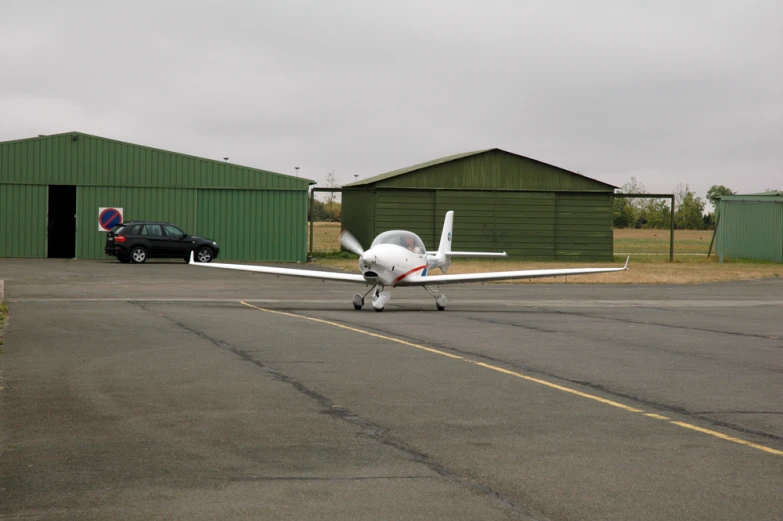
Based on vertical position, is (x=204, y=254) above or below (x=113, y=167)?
below

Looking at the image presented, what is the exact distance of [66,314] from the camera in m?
18.5

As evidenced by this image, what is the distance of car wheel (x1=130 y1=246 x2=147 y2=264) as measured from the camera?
38.5 m

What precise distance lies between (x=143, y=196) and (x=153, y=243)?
4277mm

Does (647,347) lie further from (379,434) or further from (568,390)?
(379,434)

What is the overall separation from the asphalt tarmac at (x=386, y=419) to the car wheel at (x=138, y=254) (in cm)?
2026

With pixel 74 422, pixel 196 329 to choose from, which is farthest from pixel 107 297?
pixel 74 422

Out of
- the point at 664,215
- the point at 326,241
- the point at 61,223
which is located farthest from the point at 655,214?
the point at 61,223

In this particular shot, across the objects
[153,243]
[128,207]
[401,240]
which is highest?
[128,207]

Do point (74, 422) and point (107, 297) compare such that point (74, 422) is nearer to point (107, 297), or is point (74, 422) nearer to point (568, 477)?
point (568, 477)

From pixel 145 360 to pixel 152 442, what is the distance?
4980mm

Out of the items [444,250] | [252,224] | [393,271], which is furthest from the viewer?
[252,224]

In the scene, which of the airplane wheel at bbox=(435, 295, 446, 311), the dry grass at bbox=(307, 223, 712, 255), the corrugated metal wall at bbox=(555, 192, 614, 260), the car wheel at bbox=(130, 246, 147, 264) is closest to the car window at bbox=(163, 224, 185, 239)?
the car wheel at bbox=(130, 246, 147, 264)

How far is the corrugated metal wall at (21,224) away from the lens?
135ft

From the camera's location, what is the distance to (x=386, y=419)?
8250 mm
